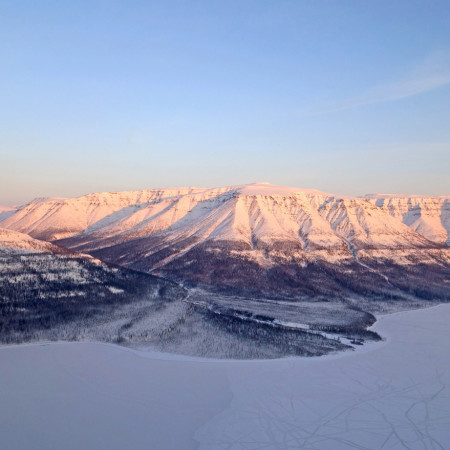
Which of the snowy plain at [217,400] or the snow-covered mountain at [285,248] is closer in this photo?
the snowy plain at [217,400]

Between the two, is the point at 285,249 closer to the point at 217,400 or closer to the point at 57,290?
the point at 57,290

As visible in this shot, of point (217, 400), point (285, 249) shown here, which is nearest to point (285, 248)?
point (285, 249)

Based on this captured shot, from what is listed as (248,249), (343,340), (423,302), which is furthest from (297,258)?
(343,340)

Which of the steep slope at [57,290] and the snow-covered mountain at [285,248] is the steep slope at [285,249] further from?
the steep slope at [57,290]

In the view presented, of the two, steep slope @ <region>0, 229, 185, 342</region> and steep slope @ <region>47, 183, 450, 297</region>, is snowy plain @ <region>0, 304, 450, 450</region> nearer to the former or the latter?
steep slope @ <region>0, 229, 185, 342</region>

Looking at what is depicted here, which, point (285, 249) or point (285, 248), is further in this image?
point (285, 248)

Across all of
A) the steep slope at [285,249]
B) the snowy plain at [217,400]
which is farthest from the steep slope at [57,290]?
the steep slope at [285,249]
